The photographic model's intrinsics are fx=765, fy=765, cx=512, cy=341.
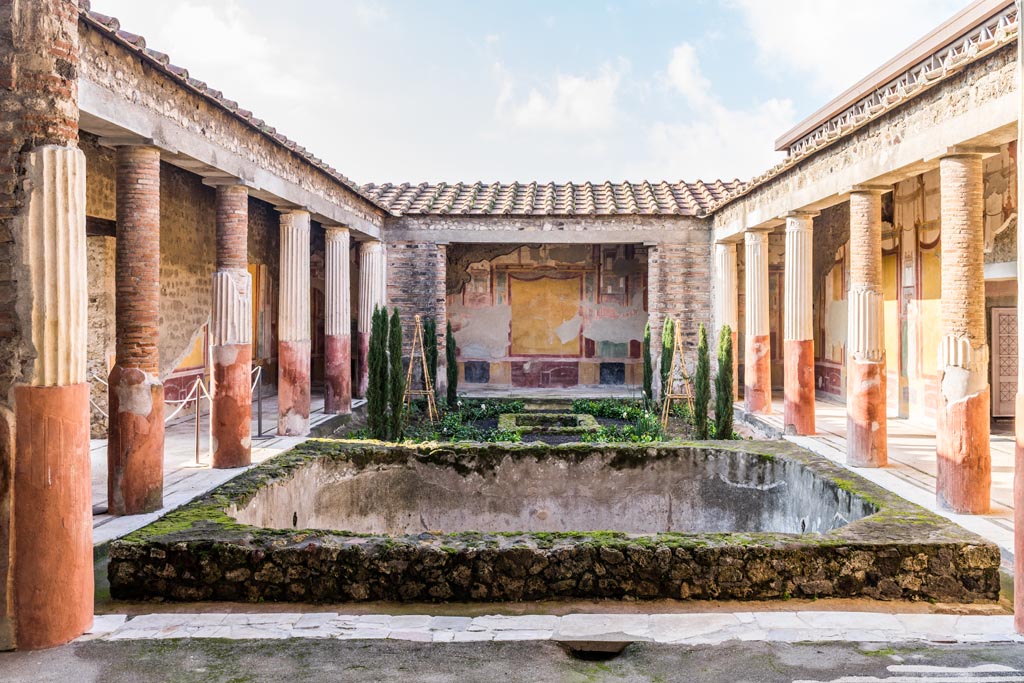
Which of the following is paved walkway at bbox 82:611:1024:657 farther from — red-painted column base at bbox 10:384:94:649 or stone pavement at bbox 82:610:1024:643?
red-painted column base at bbox 10:384:94:649

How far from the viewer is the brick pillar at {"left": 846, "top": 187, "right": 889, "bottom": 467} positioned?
279 inches

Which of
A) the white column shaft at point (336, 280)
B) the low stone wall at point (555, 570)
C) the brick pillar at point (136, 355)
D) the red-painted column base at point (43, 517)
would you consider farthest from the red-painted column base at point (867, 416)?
the white column shaft at point (336, 280)

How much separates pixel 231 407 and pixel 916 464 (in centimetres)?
641

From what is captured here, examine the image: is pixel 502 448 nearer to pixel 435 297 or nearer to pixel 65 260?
pixel 65 260

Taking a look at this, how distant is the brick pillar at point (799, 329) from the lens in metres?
8.96

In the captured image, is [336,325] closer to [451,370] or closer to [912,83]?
[451,370]

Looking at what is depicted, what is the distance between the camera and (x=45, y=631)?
3.34 meters

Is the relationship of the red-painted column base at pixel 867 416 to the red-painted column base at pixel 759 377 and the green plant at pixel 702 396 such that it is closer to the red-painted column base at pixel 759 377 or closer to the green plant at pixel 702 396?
the green plant at pixel 702 396

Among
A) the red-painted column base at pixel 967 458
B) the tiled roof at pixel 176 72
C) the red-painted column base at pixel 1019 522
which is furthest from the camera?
the red-painted column base at pixel 967 458

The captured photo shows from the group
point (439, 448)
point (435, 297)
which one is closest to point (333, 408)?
point (435, 297)

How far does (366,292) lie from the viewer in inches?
488

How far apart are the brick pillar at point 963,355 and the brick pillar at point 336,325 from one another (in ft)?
25.0

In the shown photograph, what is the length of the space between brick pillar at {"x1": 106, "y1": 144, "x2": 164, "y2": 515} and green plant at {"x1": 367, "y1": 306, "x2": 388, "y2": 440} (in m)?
3.96

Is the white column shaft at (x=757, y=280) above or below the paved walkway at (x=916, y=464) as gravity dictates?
above
